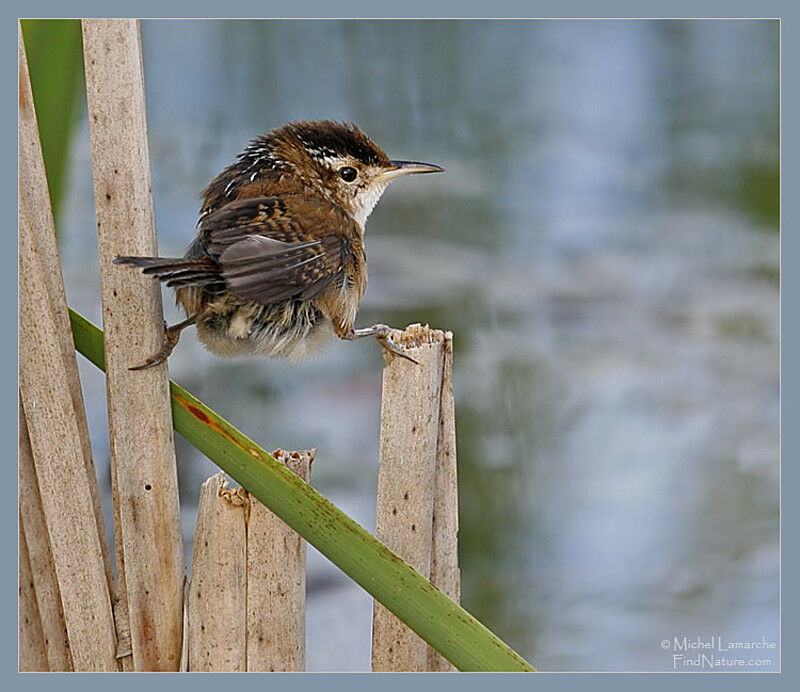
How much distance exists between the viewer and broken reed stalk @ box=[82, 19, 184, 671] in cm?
182

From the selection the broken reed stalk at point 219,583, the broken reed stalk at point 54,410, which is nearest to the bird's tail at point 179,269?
the broken reed stalk at point 54,410

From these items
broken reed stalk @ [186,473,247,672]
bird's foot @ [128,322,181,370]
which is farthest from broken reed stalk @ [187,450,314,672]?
bird's foot @ [128,322,181,370]

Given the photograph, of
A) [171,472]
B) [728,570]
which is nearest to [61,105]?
[171,472]

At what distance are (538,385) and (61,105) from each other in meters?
1.29

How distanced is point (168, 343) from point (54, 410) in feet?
0.84

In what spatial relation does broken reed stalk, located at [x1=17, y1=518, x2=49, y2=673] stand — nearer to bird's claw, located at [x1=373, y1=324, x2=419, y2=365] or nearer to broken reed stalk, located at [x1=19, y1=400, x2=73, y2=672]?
broken reed stalk, located at [x1=19, y1=400, x2=73, y2=672]

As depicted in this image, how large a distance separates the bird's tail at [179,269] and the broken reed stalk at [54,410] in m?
0.34

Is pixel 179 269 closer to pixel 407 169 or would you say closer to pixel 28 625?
pixel 407 169

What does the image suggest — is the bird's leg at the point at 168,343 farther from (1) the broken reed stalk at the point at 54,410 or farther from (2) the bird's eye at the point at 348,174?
(2) the bird's eye at the point at 348,174

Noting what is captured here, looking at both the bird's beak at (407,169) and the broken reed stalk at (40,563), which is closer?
the broken reed stalk at (40,563)

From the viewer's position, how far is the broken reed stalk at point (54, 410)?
6.17 feet

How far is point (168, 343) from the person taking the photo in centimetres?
185

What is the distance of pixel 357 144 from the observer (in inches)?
81.4

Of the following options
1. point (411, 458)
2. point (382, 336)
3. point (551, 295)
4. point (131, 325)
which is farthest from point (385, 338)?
point (551, 295)
